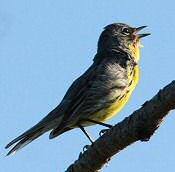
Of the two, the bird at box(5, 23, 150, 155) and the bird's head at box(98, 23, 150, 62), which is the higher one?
the bird's head at box(98, 23, 150, 62)

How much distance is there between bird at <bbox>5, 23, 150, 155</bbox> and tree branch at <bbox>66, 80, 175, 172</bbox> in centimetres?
246

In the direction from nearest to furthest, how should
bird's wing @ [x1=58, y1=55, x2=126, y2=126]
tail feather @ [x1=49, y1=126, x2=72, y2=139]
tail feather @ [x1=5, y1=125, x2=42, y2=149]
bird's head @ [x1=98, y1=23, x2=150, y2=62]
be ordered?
tail feather @ [x1=5, y1=125, x2=42, y2=149]
tail feather @ [x1=49, y1=126, x2=72, y2=139]
bird's wing @ [x1=58, y1=55, x2=126, y2=126]
bird's head @ [x1=98, y1=23, x2=150, y2=62]

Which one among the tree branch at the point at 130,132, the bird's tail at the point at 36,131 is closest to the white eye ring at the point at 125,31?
the bird's tail at the point at 36,131

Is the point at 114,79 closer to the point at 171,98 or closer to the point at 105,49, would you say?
the point at 105,49

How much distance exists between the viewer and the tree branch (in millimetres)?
5766

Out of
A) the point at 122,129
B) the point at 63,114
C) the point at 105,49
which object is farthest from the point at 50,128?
the point at 122,129

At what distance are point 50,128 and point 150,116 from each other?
3924 millimetres

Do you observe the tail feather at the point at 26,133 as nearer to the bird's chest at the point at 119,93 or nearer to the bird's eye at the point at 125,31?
the bird's chest at the point at 119,93

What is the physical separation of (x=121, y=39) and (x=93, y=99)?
94.7 inches

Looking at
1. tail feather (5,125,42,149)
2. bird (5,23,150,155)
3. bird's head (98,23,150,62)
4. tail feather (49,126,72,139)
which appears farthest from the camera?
bird's head (98,23,150,62)

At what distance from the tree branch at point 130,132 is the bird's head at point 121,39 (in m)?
4.96

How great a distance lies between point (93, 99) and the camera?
391 inches

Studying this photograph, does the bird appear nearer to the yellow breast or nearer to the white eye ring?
the yellow breast

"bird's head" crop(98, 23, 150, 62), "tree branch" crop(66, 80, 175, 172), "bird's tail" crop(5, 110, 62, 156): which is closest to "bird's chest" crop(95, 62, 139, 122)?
"bird's tail" crop(5, 110, 62, 156)
